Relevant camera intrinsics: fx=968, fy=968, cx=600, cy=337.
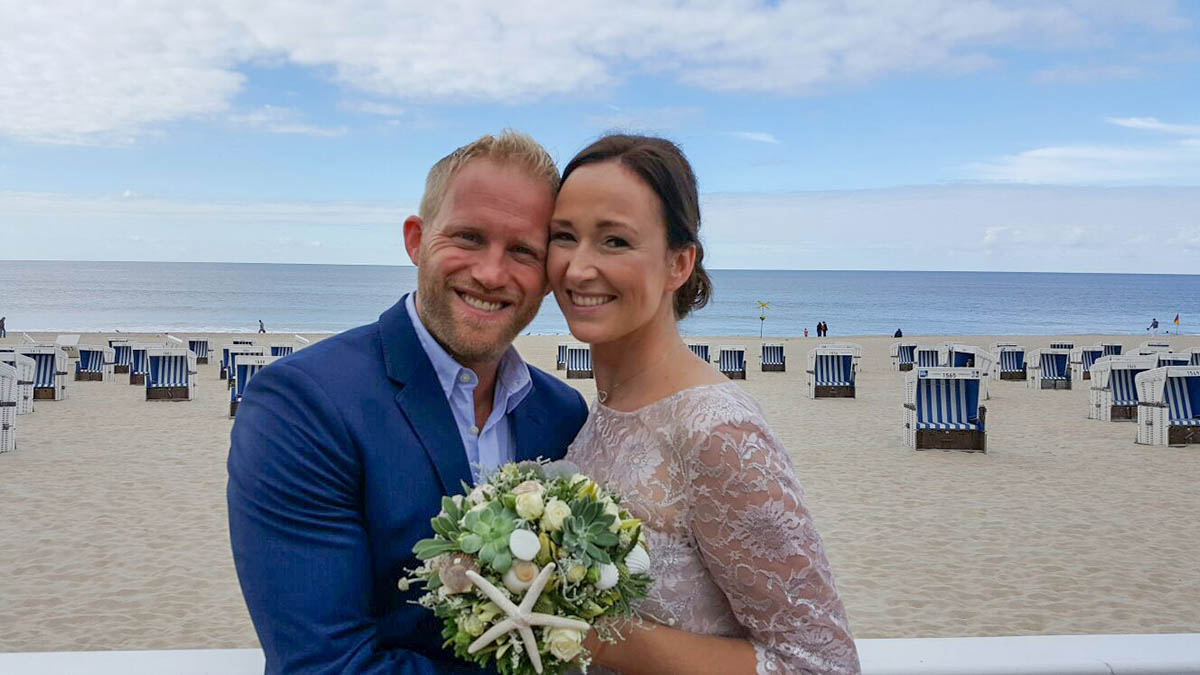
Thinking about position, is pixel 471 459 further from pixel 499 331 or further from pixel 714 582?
pixel 714 582

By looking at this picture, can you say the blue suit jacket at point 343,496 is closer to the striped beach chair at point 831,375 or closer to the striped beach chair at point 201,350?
the striped beach chair at point 831,375

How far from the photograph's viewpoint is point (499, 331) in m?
2.32

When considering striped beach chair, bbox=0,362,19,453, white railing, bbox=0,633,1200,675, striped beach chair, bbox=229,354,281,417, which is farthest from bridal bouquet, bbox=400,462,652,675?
striped beach chair, bbox=229,354,281,417

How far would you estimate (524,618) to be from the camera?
1703 millimetres

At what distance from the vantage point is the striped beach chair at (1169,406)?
15.3 m

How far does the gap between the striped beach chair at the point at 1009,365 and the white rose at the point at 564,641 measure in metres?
27.3

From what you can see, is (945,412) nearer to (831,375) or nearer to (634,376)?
(831,375)

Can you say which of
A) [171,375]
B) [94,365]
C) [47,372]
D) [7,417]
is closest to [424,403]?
[7,417]

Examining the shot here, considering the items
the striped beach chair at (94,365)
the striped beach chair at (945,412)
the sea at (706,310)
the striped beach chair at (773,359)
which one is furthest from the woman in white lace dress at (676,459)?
the sea at (706,310)

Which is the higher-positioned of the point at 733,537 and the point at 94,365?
the point at 94,365

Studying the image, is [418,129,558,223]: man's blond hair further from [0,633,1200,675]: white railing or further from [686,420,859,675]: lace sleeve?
[0,633,1200,675]: white railing

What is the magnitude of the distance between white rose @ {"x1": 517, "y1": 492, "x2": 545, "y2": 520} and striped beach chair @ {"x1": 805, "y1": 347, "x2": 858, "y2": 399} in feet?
70.1

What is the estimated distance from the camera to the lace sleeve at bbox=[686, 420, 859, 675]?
6.93 feet

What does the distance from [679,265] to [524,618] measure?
109 centimetres
